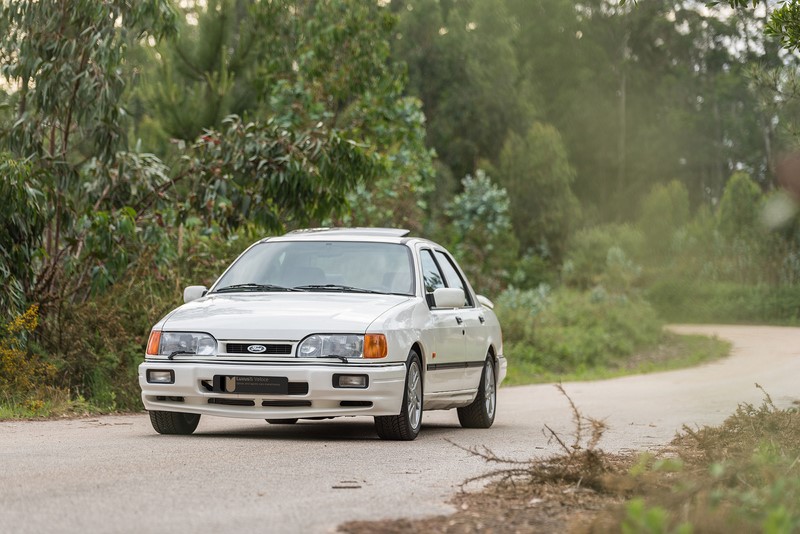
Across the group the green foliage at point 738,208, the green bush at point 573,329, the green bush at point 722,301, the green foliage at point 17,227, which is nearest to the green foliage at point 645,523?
the green foliage at point 17,227

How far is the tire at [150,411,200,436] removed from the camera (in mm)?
10805

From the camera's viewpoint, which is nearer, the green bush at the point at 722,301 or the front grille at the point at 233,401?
the front grille at the point at 233,401

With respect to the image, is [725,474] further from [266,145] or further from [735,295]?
[735,295]

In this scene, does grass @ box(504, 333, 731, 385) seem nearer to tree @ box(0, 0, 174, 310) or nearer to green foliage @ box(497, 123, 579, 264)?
tree @ box(0, 0, 174, 310)

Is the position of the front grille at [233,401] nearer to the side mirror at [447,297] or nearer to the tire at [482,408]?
the side mirror at [447,297]

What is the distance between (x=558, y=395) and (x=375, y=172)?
4851 mm

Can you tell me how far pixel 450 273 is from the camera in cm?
1287

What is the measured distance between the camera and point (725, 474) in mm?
6879

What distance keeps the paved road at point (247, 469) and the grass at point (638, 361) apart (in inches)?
390

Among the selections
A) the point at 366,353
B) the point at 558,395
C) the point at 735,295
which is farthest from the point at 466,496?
the point at 735,295

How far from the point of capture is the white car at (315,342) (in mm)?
10109

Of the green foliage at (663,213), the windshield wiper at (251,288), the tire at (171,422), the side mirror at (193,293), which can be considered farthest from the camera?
the green foliage at (663,213)

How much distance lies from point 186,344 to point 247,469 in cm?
226

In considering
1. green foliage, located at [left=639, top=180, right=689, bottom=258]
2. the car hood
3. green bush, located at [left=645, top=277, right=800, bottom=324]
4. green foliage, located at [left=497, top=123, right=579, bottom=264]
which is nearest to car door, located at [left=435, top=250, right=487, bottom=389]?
the car hood
